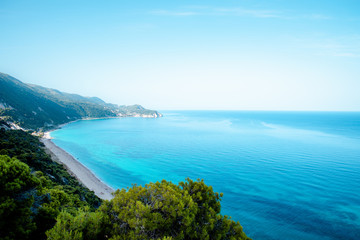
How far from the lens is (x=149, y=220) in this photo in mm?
10023

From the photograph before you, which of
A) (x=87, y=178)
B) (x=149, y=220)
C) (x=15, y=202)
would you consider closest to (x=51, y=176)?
(x=87, y=178)

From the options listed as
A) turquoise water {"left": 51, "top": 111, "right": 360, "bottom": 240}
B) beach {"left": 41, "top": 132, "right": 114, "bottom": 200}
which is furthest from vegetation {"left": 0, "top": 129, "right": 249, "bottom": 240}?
beach {"left": 41, "top": 132, "right": 114, "bottom": 200}

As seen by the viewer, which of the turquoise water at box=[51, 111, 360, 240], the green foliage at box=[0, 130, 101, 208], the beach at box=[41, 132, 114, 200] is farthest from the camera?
the beach at box=[41, 132, 114, 200]

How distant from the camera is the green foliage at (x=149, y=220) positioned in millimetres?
9461

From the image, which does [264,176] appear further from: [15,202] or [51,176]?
[15,202]

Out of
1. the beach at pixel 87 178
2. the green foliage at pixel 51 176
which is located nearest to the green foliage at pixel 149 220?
the green foliage at pixel 51 176

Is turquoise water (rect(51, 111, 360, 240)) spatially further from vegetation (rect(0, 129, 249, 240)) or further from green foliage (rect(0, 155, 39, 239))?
green foliage (rect(0, 155, 39, 239))

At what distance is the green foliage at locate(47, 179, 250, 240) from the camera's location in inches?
372

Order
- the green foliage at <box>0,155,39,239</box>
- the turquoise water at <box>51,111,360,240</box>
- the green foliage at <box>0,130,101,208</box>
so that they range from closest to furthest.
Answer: the green foliage at <box>0,155,39,239</box> → the green foliage at <box>0,130,101,208</box> → the turquoise water at <box>51,111,360,240</box>

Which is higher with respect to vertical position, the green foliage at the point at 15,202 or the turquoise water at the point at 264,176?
the green foliage at the point at 15,202

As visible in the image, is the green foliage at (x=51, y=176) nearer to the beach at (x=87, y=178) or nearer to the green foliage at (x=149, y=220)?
the beach at (x=87, y=178)

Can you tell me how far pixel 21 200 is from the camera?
29.9 feet

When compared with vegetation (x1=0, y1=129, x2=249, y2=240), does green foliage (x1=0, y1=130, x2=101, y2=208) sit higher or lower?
lower

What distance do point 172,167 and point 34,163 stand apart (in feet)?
96.4
